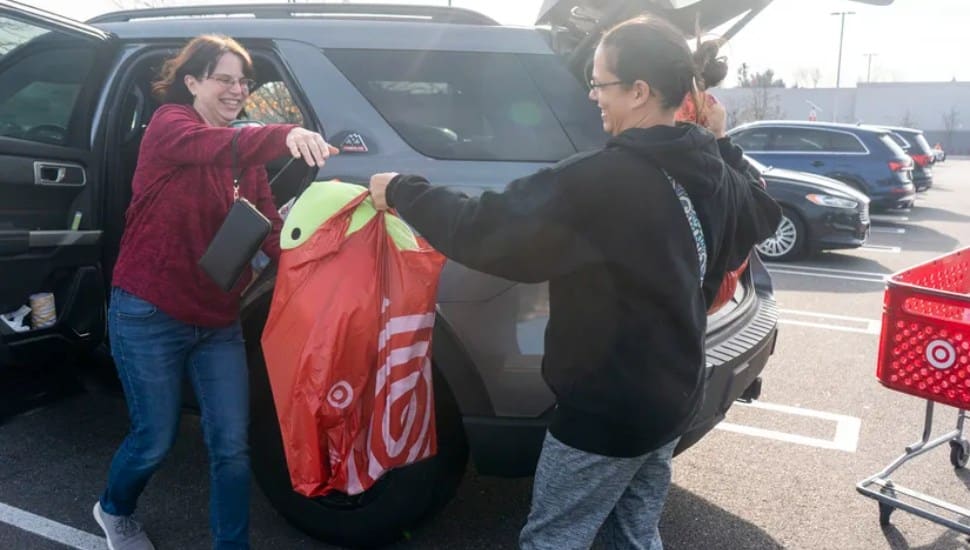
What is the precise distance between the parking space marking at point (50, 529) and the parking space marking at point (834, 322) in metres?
5.10

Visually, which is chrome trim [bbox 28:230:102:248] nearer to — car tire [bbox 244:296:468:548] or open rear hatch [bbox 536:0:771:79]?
car tire [bbox 244:296:468:548]

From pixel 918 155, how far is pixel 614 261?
18.1 metres

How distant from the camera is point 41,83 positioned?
344cm

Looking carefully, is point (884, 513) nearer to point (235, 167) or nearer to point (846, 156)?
point (235, 167)

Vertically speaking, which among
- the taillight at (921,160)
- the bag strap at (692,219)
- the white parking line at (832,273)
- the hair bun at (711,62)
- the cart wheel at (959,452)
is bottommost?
the taillight at (921,160)

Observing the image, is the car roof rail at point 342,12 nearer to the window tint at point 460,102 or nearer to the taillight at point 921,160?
the window tint at point 460,102

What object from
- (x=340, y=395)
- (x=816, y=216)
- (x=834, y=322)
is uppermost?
(x=340, y=395)

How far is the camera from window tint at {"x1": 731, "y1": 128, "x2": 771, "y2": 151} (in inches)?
537

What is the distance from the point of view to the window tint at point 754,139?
44.8 feet

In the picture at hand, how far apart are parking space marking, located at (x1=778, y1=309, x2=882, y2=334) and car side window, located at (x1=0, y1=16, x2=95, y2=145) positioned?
515cm

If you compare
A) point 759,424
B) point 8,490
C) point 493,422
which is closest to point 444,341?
point 493,422

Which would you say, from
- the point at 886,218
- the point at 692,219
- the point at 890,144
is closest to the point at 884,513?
the point at 692,219

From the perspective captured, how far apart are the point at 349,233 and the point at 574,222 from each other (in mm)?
806

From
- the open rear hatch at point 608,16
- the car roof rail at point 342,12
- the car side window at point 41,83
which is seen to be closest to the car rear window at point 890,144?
the open rear hatch at point 608,16
